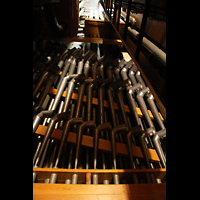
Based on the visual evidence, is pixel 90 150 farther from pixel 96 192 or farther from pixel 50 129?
pixel 96 192

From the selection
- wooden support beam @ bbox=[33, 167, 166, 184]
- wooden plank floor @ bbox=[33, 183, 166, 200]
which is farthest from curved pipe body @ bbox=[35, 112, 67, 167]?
wooden plank floor @ bbox=[33, 183, 166, 200]

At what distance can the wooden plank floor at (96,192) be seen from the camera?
1.00 m

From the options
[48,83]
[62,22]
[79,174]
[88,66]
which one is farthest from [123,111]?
[62,22]

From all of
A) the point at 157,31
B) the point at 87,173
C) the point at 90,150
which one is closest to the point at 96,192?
the point at 87,173

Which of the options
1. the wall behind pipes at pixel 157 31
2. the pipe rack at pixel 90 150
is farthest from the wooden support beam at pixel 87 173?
the wall behind pipes at pixel 157 31

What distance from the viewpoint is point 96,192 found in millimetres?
1037

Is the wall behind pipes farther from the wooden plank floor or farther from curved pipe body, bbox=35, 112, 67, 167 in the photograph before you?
curved pipe body, bbox=35, 112, 67, 167
